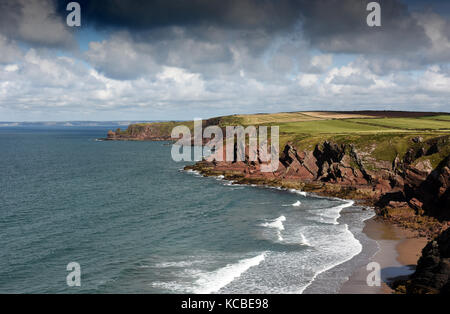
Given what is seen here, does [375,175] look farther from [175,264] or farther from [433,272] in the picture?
[175,264]

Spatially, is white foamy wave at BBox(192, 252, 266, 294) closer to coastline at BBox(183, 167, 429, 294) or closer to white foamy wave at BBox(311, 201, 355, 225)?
coastline at BBox(183, 167, 429, 294)

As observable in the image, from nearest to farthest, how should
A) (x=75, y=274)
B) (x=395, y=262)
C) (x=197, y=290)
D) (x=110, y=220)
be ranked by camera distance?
(x=197, y=290) < (x=75, y=274) < (x=395, y=262) < (x=110, y=220)

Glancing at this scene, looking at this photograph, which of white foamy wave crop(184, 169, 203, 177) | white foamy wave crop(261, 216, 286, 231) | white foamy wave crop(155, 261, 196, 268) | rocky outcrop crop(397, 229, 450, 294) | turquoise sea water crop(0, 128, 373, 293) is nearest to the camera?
rocky outcrop crop(397, 229, 450, 294)

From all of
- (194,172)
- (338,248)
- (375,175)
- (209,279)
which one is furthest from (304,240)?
(194,172)

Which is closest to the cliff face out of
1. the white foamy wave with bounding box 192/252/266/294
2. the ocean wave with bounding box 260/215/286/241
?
the ocean wave with bounding box 260/215/286/241
